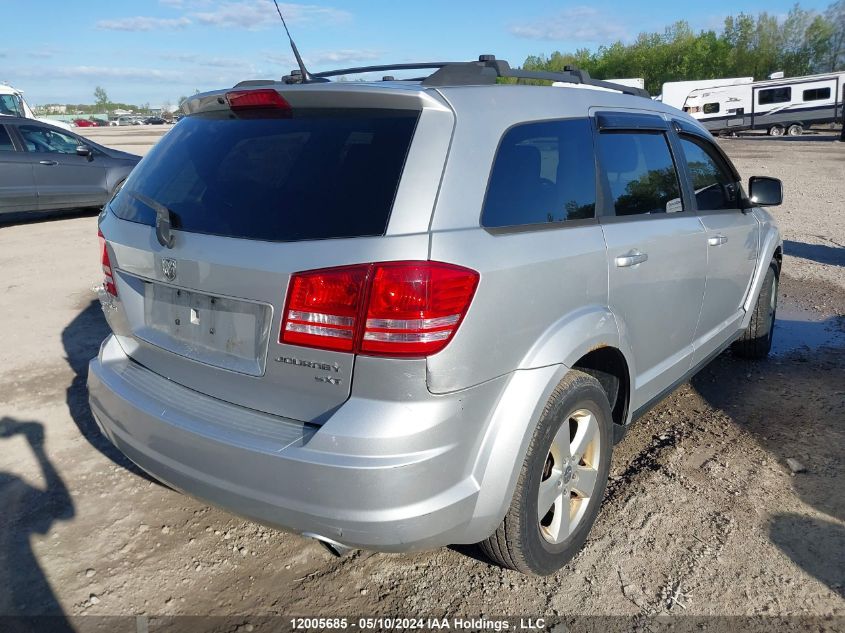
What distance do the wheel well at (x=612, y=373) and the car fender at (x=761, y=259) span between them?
1.90 meters

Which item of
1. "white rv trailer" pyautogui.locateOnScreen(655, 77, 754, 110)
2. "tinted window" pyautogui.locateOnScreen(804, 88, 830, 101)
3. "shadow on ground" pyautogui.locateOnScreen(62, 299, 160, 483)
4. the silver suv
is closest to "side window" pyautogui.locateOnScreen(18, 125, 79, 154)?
"shadow on ground" pyautogui.locateOnScreen(62, 299, 160, 483)

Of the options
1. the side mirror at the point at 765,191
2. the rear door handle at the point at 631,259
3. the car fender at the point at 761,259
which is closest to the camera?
the rear door handle at the point at 631,259

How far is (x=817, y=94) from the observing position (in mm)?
34094

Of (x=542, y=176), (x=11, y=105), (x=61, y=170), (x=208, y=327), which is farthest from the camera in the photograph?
(x=11, y=105)

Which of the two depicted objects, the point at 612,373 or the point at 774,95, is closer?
the point at 612,373

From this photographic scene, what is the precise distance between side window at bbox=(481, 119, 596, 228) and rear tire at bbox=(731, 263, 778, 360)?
256 cm

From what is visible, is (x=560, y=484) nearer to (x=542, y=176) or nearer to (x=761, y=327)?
(x=542, y=176)

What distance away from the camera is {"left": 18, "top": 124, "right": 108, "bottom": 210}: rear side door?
1116 centimetres

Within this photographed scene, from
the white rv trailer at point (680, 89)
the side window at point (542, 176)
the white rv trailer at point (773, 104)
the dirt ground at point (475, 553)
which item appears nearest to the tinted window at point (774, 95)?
the white rv trailer at point (773, 104)

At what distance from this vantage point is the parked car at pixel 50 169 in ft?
35.5

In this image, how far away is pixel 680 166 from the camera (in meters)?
3.70

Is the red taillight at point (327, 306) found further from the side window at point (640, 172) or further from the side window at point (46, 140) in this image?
the side window at point (46, 140)

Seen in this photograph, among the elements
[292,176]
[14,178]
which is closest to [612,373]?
[292,176]

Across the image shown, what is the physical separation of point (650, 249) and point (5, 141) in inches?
446
